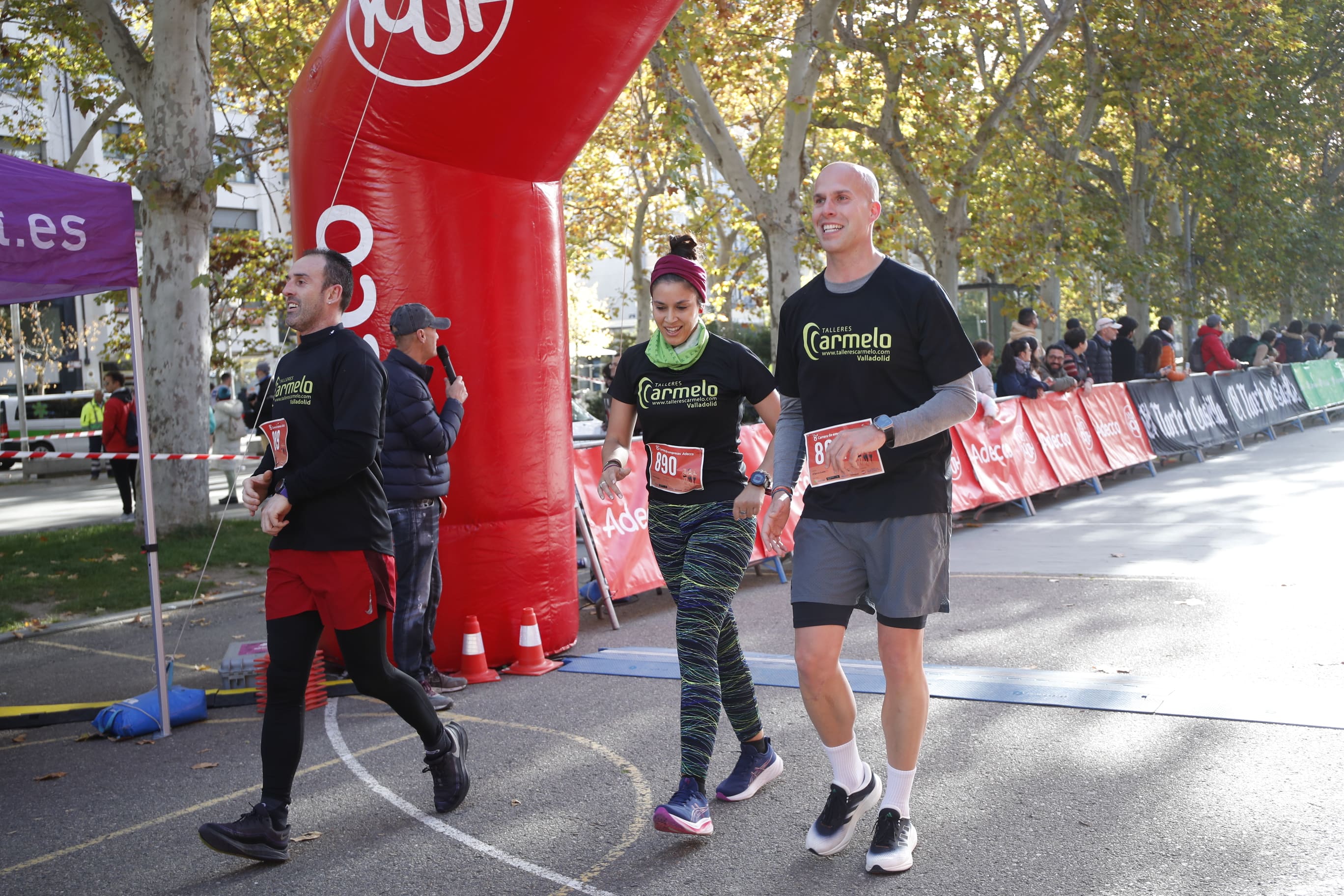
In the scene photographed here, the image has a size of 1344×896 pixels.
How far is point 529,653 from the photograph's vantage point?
6605mm

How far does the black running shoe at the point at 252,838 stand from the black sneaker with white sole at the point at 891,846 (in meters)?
1.94

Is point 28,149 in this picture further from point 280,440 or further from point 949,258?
point 280,440

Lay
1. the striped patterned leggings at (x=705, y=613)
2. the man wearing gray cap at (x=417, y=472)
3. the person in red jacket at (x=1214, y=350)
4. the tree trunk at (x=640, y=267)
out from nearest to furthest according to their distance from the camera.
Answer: the striped patterned leggings at (x=705, y=613), the man wearing gray cap at (x=417, y=472), the person in red jacket at (x=1214, y=350), the tree trunk at (x=640, y=267)

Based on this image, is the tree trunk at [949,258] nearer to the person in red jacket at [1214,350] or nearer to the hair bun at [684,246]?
the person in red jacket at [1214,350]

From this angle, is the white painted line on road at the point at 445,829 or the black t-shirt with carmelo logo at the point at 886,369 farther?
the white painted line on road at the point at 445,829

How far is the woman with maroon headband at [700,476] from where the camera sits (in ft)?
13.8

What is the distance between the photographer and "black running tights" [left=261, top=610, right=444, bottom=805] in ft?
13.1

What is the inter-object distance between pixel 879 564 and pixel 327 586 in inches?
73.6

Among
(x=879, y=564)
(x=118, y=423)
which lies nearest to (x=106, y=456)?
(x=118, y=423)

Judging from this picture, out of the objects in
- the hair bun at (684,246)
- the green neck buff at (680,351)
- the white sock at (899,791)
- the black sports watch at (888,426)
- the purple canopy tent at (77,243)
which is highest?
the purple canopy tent at (77,243)

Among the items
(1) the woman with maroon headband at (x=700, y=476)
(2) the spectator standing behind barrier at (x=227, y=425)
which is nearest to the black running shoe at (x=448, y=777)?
(1) the woman with maroon headband at (x=700, y=476)

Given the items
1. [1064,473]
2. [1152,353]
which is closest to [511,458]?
[1064,473]

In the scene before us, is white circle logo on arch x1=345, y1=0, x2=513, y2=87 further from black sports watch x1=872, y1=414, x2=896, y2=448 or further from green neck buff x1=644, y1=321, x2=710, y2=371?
black sports watch x1=872, y1=414, x2=896, y2=448

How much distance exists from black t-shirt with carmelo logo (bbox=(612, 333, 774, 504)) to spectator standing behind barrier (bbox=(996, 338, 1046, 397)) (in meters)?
9.64
